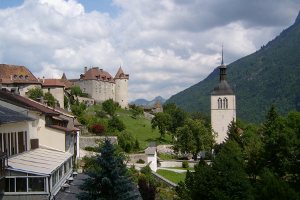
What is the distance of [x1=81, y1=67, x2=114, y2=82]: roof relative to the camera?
11725 cm

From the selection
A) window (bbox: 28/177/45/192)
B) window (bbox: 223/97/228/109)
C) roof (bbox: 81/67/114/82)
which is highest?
roof (bbox: 81/67/114/82)

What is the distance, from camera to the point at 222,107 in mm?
95750

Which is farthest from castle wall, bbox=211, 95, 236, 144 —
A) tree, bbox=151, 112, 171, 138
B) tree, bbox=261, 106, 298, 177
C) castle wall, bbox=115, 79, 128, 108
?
tree, bbox=261, 106, 298, 177

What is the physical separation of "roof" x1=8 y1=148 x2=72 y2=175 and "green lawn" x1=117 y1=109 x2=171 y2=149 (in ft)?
159

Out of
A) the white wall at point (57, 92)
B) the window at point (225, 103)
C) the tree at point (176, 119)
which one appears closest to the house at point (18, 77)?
the white wall at point (57, 92)

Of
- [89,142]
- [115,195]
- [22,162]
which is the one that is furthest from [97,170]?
[89,142]

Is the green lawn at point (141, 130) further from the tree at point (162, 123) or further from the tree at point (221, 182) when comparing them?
the tree at point (221, 182)

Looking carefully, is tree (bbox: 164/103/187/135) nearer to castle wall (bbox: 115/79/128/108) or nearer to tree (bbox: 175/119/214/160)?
castle wall (bbox: 115/79/128/108)

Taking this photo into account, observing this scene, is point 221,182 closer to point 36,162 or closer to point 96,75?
point 36,162

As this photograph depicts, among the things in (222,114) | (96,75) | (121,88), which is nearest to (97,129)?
(222,114)

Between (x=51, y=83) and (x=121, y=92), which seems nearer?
(x=51, y=83)

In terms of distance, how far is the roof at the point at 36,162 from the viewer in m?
22.9

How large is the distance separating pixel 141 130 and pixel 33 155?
6837cm

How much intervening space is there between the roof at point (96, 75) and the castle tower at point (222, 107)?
1317 inches
